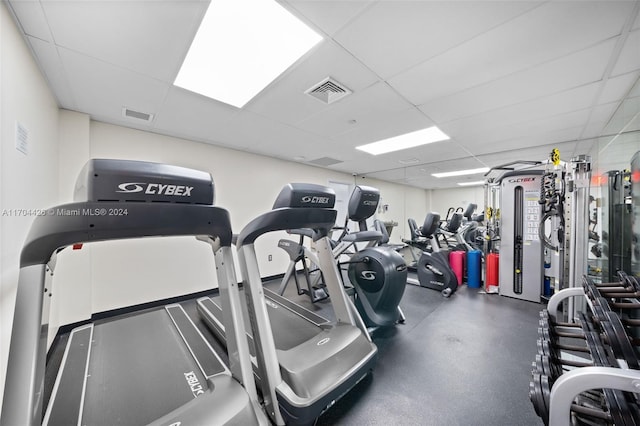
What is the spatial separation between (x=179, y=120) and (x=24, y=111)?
1376 millimetres

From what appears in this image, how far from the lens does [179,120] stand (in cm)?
290

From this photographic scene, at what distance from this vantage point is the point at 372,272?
243cm

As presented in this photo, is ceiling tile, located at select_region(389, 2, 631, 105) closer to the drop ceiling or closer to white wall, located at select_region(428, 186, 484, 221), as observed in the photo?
the drop ceiling

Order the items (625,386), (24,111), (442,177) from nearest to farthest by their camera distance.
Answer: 1. (625,386)
2. (24,111)
3. (442,177)

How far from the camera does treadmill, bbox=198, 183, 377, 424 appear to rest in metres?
1.32

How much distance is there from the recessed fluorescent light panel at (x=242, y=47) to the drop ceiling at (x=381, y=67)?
8cm

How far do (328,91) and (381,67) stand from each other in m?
0.57

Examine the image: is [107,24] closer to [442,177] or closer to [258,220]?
[258,220]

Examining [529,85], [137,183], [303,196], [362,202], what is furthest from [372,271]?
[529,85]

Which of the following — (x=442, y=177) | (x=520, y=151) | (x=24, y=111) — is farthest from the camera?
(x=442, y=177)

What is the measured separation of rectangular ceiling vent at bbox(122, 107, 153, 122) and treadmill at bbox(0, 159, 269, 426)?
7.79 feet

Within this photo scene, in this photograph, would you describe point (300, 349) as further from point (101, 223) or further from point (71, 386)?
point (71, 386)

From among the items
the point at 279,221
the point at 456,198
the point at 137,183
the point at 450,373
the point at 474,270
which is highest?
the point at 456,198

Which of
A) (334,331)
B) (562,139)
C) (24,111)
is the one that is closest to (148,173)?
(334,331)
